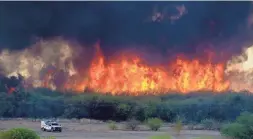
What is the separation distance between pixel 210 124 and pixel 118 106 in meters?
7.71

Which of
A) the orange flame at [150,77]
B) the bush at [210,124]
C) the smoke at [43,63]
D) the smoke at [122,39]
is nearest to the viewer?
the smoke at [122,39]

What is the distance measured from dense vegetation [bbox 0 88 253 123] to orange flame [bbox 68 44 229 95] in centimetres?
68

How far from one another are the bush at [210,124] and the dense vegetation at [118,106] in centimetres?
90

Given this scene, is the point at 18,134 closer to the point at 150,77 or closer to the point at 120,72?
the point at 120,72

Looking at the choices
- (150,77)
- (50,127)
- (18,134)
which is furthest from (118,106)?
(18,134)

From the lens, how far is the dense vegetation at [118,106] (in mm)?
41469

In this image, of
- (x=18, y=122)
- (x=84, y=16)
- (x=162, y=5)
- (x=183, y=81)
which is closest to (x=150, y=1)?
(x=162, y=5)

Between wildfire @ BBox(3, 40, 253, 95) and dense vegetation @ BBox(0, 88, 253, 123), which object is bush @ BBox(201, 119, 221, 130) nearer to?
dense vegetation @ BBox(0, 88, 253, 123)

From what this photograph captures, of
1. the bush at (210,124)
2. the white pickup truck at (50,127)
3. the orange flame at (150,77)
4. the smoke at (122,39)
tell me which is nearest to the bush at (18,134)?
the white pickup truck at (50,127)

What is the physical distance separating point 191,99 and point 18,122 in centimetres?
1432

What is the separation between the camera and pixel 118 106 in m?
42.3

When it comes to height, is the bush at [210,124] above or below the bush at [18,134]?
Result: above

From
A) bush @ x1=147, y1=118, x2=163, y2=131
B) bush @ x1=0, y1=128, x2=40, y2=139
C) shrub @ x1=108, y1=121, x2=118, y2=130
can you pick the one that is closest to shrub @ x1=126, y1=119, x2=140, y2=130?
shrub @ x1=108, y1=121, x2=118, y2=130

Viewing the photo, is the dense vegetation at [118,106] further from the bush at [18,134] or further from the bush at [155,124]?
the bush at [18,134]
